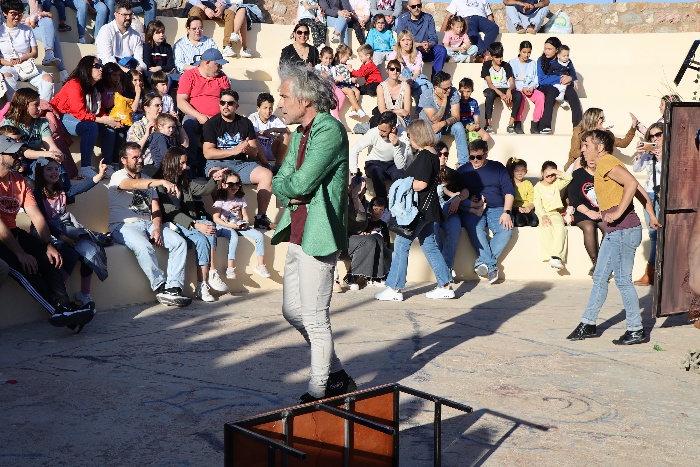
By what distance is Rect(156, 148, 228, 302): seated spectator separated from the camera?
8789mm

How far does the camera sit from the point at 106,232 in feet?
29.9

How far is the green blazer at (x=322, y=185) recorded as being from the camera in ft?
16.7

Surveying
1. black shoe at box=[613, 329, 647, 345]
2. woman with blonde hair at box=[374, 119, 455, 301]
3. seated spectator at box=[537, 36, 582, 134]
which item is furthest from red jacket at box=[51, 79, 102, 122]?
seated spectator at box=[537, 36, 582, 134]

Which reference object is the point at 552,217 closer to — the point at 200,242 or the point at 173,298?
the point at 200,242

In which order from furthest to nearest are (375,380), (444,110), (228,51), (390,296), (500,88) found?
(228,51)
(500,88)
(444,110)
(390,296)
(375,380)

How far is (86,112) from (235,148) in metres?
1.64

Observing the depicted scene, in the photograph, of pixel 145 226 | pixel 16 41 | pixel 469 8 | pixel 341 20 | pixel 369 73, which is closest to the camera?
pixel 145 226

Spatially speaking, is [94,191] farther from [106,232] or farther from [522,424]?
[522,424]

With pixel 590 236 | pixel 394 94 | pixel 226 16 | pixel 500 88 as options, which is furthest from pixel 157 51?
pixel 590 236

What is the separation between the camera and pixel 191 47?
1227 cm

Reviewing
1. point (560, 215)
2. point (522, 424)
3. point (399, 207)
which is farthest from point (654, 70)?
point (522, 424)

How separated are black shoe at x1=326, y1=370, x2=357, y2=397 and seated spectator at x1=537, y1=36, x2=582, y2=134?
27.8 ft

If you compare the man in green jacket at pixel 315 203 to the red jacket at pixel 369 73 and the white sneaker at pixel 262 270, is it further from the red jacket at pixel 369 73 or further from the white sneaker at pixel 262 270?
the red jacket at pixel 369 73

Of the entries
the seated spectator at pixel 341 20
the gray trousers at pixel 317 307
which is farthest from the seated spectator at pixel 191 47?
the gray trousers at pixel 317 307
